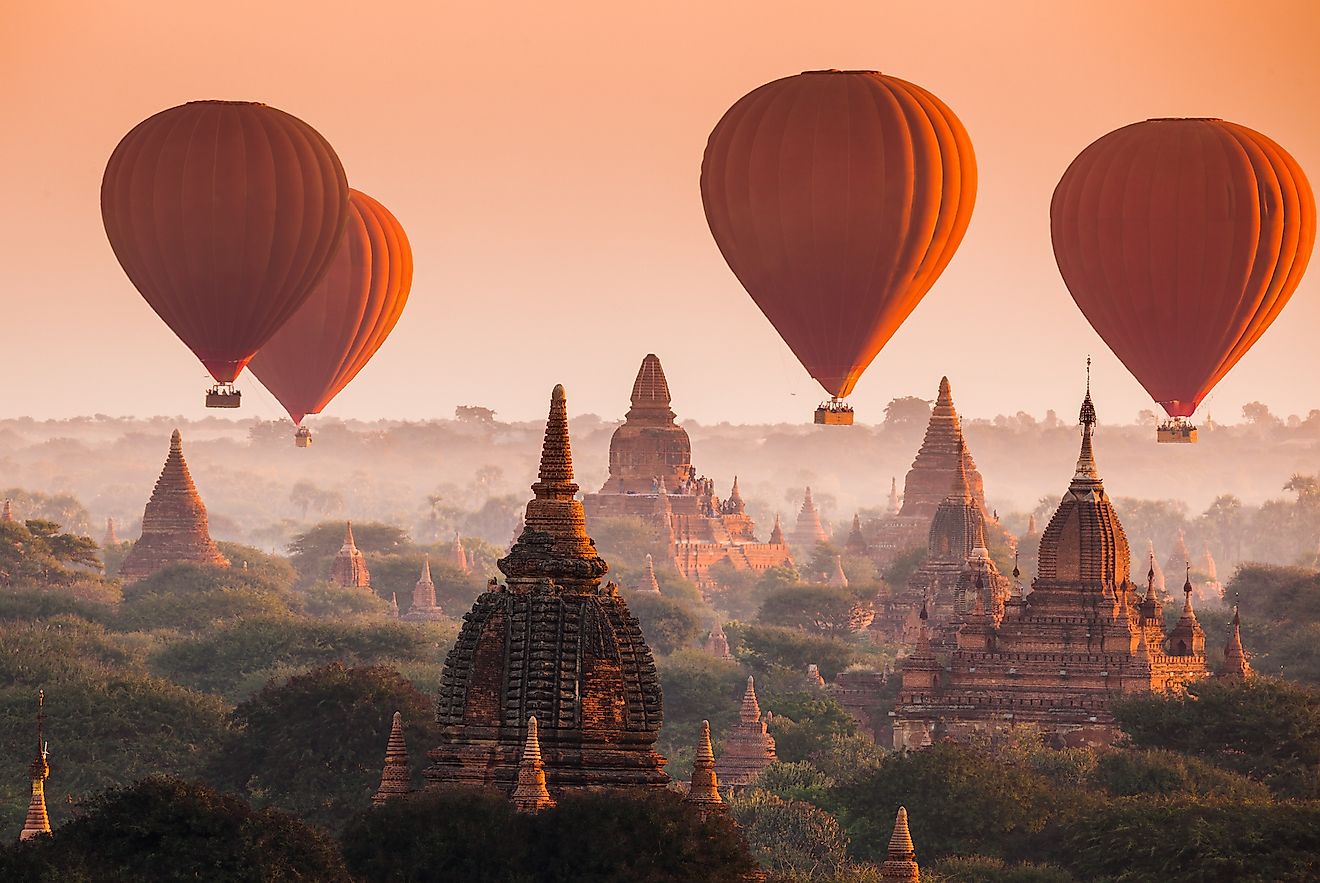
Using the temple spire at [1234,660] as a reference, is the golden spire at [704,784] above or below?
below

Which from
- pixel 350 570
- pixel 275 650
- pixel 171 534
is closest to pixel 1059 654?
pixel 275 650

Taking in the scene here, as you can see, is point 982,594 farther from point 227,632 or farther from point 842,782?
point 227,632

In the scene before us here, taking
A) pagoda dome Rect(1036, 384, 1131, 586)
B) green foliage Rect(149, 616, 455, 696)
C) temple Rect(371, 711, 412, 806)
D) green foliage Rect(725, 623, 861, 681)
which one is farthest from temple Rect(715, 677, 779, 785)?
temple Rect(371, 711, 412, 806)

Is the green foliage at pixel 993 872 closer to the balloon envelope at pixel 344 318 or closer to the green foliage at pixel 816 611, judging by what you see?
the balloon envelope at pixel 344 318

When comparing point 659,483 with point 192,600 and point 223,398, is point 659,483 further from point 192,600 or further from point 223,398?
point 223,398

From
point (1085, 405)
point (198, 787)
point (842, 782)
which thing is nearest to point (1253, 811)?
point (842, 782)

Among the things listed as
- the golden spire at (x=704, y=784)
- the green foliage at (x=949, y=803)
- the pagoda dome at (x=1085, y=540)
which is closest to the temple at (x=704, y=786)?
the golden spire at (x=704, y=784)

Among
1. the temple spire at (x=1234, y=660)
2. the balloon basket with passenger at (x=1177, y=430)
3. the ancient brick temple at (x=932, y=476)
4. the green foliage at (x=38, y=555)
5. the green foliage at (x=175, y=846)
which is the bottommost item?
the green foliage at (x=175, y=846)
